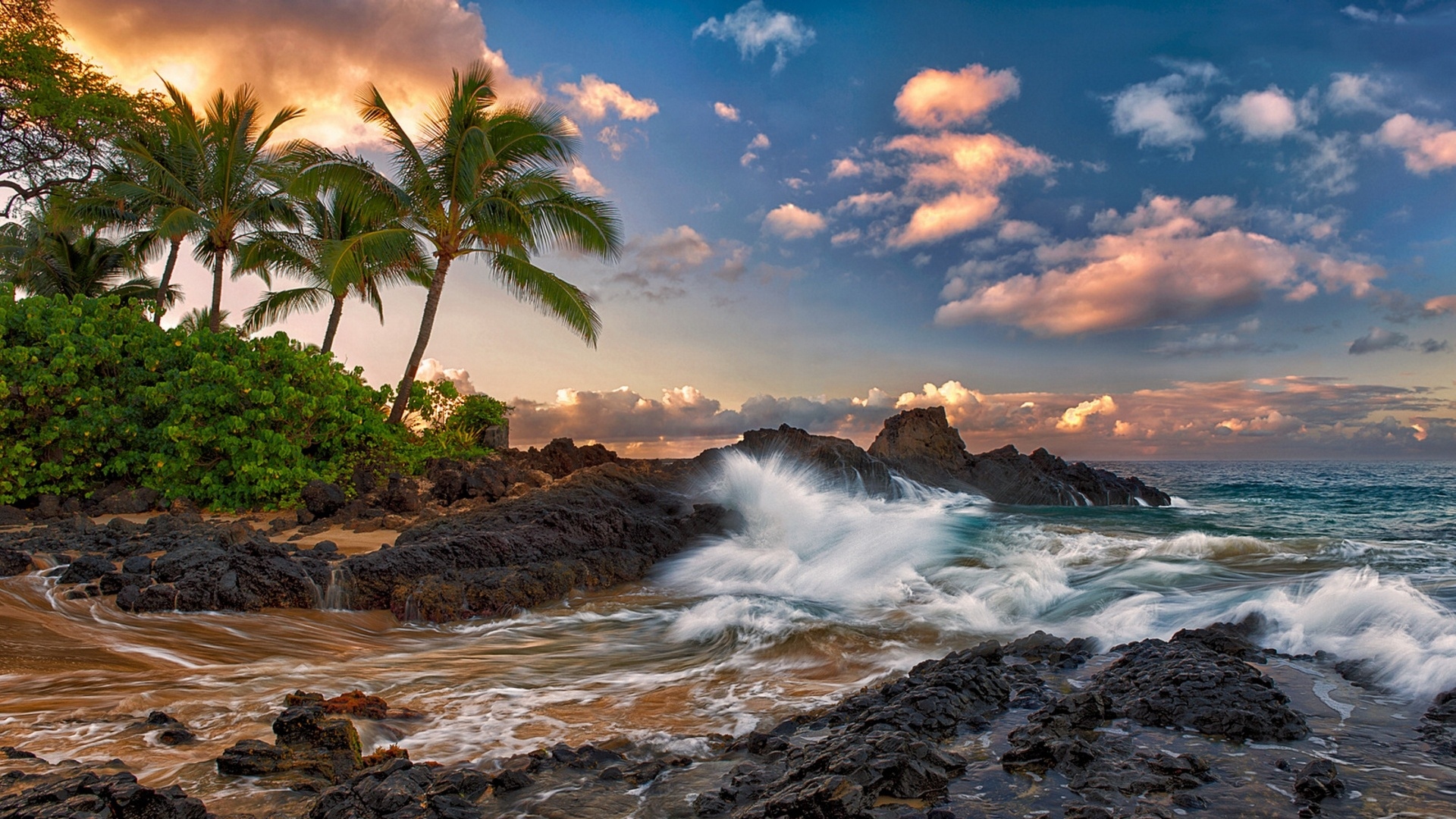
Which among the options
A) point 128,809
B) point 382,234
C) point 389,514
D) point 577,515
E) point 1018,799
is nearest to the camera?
point 128,809

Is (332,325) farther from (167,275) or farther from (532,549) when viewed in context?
(532,549)

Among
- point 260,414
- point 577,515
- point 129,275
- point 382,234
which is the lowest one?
point 577,515

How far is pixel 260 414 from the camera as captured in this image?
43.1 feet

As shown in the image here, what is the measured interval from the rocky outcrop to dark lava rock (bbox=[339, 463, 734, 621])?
10451 mm

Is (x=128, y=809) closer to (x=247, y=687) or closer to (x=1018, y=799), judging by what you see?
(x=247, y=687)

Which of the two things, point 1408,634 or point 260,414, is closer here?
point 1408,634

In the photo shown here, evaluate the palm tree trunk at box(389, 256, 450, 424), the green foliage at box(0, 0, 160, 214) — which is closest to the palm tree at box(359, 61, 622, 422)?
the palm tree trunk at box(389, 256, 450, 424)

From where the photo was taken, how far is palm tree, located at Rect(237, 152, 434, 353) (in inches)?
629

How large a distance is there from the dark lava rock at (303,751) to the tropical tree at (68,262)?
95.0 ft

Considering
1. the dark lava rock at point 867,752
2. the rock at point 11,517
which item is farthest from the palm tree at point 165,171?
the dark lava rock at point 867,752

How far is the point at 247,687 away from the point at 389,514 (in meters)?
6.73

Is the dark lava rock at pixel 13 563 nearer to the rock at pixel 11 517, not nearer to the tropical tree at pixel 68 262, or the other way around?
the rock at pixel 11 517

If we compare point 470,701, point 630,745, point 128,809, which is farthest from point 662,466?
point 128,809

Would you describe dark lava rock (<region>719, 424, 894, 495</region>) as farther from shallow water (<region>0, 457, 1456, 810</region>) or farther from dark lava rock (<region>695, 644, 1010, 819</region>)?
dark lava rock (<region>695, 644, 1010, 819</region>)
